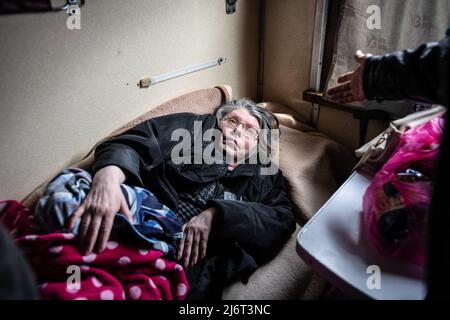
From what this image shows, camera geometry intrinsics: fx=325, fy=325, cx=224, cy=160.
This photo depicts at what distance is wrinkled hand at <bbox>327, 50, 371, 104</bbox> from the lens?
966 millimetres

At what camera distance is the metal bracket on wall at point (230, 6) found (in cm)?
183

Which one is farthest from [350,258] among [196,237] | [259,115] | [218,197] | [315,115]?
[315,115]

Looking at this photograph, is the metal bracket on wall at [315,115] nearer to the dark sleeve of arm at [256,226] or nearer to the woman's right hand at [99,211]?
the dark sleeve of arm at [256,226]

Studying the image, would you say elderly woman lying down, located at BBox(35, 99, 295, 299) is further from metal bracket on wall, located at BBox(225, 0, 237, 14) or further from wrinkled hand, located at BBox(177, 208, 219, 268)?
metal bracket on wall, located at BBox(225, 0, 237, 14)

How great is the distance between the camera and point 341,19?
5.55 ft

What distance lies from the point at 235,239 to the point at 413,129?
0.70m

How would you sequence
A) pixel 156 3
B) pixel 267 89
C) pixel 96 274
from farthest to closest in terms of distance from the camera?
1. pixel 267 89
2. pixel 156 3
3. pixel 96 274

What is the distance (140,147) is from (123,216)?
0.37m

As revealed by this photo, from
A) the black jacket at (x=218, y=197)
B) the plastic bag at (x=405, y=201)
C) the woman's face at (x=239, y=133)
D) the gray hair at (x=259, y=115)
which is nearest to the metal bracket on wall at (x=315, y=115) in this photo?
the gray hair at (x=259, y=115)

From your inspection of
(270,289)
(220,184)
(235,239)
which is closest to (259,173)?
(220,184)

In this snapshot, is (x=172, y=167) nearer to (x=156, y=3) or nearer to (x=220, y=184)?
(x=220, y=184)

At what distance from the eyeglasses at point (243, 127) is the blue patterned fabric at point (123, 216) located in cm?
53

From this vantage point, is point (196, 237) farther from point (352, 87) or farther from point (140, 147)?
point (352, 87)

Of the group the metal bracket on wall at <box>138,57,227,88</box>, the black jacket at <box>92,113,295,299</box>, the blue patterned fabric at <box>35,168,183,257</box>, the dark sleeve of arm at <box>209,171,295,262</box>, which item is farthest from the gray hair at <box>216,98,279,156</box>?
the blue patterned fabric at <box>35,168,183,257</box>
